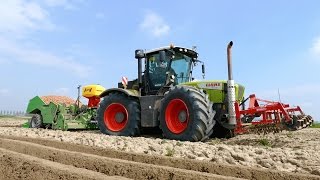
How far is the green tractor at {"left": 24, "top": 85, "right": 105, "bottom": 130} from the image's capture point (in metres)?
13.3

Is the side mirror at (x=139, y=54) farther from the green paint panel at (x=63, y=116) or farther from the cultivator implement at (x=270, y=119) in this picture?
the green paint panel at (x=63, y=116)

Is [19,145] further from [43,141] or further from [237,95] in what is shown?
→ [237,95]

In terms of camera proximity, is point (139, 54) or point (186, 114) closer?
point (186, 114)

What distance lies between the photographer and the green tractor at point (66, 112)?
13344mm

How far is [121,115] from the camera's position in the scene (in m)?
10.3

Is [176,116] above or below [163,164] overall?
above

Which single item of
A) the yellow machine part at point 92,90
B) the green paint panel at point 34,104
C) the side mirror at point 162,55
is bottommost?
the green paint panel at point 34,104

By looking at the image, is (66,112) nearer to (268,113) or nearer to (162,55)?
(162,55)

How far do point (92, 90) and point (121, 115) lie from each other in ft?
13.0

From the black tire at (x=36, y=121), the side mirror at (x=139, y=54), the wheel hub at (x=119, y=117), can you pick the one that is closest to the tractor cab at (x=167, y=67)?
the side mirror at (x=139, y=54)

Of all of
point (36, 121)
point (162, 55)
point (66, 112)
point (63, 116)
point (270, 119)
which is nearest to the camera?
point (270, 119)

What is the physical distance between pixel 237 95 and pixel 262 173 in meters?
4.97

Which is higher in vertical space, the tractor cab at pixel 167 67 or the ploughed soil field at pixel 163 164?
the tractor cab at pixel 167 67

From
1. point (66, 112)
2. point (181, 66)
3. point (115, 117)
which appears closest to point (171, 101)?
point (181, 66)
